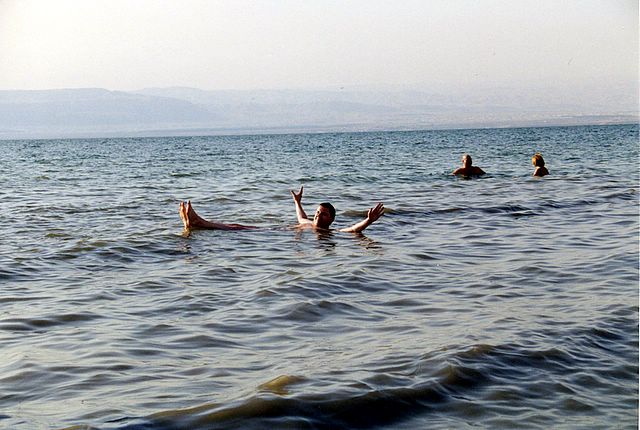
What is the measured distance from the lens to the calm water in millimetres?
4848

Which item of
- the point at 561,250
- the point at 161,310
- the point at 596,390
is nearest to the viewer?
the point at 596,390

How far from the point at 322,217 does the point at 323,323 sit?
556cm

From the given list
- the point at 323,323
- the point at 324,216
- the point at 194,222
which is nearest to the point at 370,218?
the point at 324,216

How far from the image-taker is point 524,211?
50.4 ft

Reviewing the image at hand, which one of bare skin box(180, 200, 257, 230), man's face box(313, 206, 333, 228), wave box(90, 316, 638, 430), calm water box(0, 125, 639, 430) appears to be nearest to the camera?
wave box(90, 316, 638, 430)

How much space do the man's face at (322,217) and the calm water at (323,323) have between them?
0.24 m

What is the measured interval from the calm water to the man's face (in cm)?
24

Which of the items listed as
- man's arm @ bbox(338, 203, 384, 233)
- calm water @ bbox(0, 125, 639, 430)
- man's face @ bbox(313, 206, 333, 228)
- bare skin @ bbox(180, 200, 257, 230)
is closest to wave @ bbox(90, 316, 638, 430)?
calm water @ bbox(0, 125, 639, 430)

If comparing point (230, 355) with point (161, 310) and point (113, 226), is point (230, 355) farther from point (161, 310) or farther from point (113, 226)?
point (113, 226)

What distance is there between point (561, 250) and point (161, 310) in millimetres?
5739

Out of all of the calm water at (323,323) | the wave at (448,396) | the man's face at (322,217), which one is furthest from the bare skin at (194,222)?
the wave at (448,396)

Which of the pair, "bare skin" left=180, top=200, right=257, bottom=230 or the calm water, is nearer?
the calm water

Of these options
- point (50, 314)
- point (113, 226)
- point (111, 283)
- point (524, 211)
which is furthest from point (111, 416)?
point (524, 211)

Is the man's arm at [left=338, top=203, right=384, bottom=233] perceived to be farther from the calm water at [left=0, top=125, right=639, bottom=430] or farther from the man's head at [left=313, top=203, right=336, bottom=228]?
the man's head at [left=313, top=203, right=336, bottom=228]
